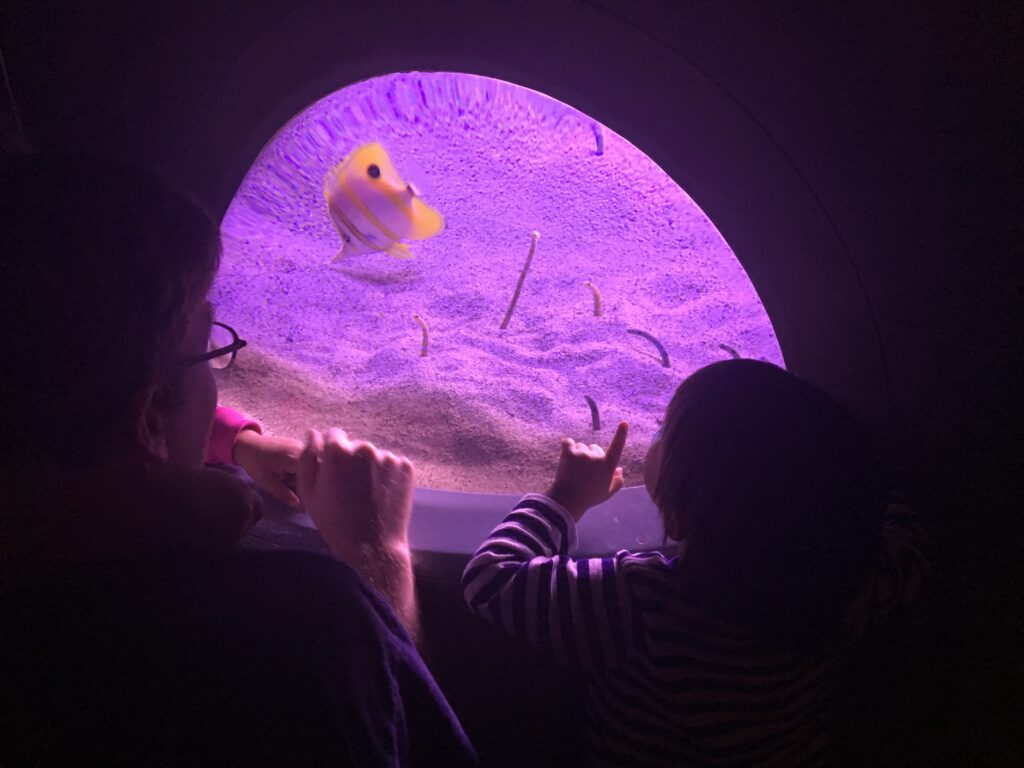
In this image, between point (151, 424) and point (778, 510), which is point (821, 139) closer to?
point (778, 510)

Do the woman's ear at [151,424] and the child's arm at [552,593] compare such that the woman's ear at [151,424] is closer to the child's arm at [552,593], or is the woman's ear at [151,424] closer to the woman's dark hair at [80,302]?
the woman's dark hair at [80,302]

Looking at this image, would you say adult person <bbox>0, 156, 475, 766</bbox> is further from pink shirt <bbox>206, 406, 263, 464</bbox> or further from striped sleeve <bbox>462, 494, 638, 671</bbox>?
pink shirt <bbox>206, 406, 263, 464</bbox>

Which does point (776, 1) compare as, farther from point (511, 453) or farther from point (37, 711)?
point (37, 711)

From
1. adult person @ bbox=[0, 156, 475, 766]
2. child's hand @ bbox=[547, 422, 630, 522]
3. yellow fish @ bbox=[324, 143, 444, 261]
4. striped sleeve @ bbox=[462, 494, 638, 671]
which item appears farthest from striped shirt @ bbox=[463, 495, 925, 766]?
yellow fish @ bbox=[324, 143, 444, 261]

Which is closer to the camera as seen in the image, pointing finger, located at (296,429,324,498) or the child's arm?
the child's arm

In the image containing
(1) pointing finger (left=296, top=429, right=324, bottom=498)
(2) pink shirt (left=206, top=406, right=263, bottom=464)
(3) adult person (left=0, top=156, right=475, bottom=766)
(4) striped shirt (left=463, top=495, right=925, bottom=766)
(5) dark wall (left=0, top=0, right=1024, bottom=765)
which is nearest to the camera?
(3) adult person (left=0, top=156, right=475, bottom=766)

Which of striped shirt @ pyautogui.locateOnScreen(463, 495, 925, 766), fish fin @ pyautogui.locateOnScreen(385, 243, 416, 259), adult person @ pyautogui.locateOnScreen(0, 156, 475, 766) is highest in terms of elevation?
fish fin @ pyautogui.locateOnScreen(385, 243, 416, 259)

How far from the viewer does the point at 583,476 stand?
2.93ft

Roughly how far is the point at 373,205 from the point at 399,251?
143mm

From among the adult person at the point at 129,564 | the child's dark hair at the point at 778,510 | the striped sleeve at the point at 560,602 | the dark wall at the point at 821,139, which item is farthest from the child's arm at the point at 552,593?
the dark wall at the point at 821,139

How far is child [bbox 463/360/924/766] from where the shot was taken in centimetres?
66

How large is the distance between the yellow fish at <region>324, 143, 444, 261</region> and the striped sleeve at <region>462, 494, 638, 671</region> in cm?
53

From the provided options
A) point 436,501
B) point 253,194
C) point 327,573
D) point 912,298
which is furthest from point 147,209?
point 912,298

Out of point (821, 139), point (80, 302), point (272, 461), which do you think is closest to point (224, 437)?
point (272, 461)
